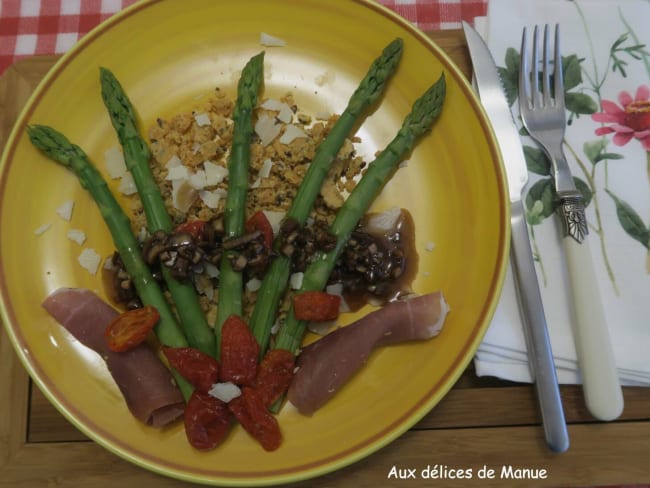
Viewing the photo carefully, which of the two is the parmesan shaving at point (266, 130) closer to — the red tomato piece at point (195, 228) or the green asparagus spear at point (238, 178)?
the green asparagus spear at point (238, 178)

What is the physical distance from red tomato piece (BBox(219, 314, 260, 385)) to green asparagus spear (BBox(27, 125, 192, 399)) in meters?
0.18

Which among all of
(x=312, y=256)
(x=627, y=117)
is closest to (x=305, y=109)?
(x=312, y=256)

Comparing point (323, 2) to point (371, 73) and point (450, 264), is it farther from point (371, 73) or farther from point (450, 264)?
point (450, 264)

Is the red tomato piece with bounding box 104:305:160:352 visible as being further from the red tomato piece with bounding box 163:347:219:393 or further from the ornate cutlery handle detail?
the ornate cutlery handle detail

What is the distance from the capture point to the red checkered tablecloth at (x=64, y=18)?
2586mm

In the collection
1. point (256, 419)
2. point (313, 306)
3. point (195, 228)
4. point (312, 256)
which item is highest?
point (195, 228)

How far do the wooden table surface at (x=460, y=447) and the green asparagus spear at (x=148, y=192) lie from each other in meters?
0.59

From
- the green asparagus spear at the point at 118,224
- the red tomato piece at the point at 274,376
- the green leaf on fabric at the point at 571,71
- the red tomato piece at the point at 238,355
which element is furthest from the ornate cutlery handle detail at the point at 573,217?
the green asparagus spear at the point at 118,224

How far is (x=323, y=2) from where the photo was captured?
226cm

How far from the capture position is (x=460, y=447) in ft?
6.43

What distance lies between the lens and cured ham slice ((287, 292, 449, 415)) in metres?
1.86

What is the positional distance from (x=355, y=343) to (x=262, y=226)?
1.93 ft

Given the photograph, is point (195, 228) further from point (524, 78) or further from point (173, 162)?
point (524, 78)

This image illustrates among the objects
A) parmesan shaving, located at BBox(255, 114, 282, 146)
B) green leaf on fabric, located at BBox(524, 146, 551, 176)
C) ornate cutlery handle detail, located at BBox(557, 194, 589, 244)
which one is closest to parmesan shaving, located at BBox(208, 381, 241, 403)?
parmesan shaving, located at BBox(255, 114, 282, 146)
